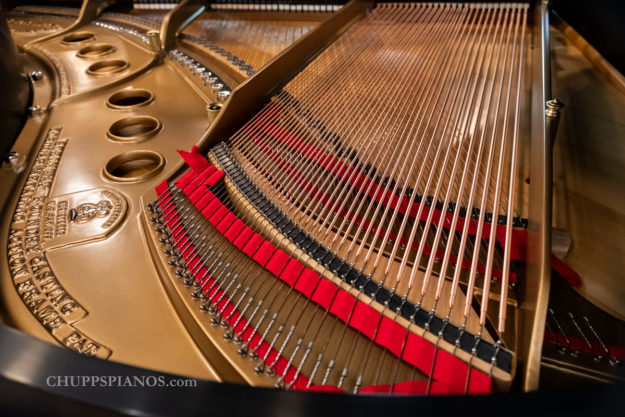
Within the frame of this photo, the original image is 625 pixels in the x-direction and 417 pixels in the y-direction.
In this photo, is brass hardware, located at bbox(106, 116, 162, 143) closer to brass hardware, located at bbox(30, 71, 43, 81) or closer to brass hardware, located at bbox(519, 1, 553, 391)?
brass hardware, located at bbox(30, 71, 43, 81)

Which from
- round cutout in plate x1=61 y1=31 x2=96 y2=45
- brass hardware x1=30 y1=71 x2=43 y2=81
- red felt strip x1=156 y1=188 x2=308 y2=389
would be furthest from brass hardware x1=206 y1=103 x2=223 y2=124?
round cutout in plate x1=61 y1=31 x2=96 y2=45

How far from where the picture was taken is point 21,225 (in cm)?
183

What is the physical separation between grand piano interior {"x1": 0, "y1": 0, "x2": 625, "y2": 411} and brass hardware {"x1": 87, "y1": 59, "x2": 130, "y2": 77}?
0.02m

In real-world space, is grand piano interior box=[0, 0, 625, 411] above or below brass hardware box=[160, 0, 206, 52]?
below

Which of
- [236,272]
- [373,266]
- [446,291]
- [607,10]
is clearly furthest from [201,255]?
[607,10]

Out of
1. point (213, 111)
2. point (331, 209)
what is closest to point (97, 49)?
point (213, 111)

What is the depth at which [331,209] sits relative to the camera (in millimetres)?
1790

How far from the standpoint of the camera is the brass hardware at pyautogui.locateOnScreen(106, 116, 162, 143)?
2428 mm

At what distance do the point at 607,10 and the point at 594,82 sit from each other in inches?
19.3

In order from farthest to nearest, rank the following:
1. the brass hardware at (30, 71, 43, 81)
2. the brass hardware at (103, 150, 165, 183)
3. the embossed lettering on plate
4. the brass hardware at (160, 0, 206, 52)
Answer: the brass hardware at (160, 0, 206, 52), the brass hardware at (30, 71, 43, 81), the brass hardware at (103, 150, 165, 183), the embossed lettering on plate

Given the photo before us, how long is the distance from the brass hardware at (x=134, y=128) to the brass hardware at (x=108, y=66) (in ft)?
2.23

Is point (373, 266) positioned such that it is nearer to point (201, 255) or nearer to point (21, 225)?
point (201, 255)

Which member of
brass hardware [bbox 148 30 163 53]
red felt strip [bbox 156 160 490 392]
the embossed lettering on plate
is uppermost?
brass hardware [bbox 148 30 163 53]

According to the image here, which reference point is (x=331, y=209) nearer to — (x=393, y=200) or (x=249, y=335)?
(x=393, y=200)
